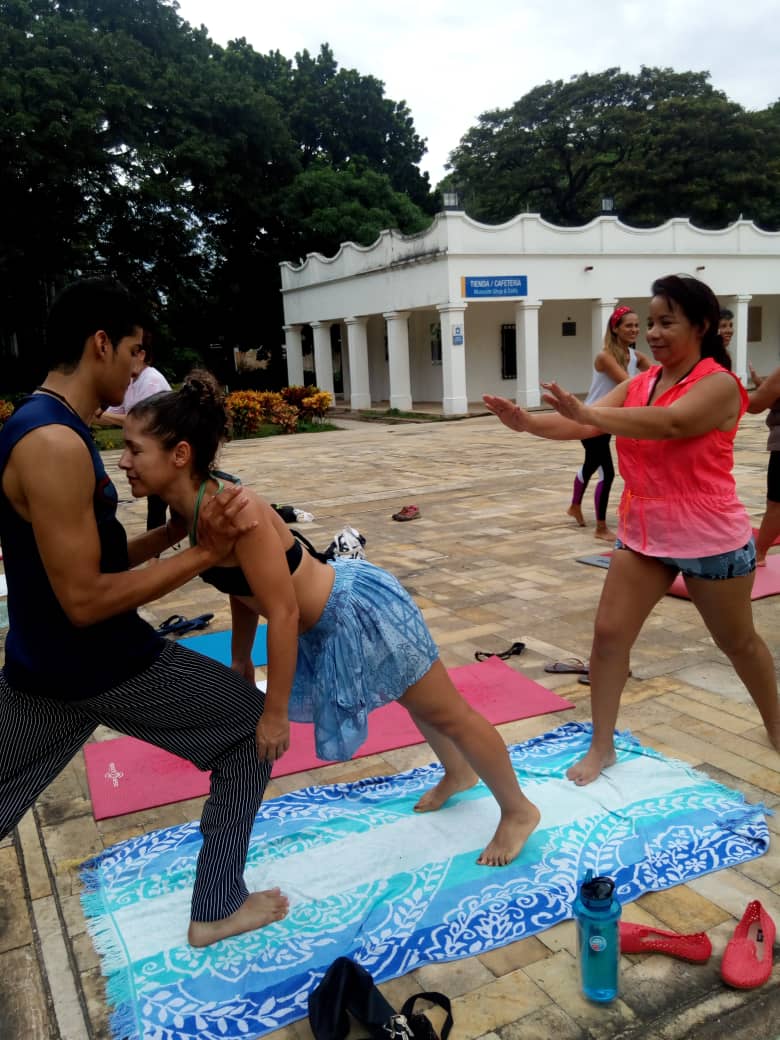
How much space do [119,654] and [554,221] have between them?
1550 inches

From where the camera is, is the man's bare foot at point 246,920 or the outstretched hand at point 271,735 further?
the man's bare foot at point 246,920

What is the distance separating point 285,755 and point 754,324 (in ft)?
97.4

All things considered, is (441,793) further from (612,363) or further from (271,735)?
(612,363)

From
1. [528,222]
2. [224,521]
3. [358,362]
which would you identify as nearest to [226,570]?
[224,521]

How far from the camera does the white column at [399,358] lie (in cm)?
2411

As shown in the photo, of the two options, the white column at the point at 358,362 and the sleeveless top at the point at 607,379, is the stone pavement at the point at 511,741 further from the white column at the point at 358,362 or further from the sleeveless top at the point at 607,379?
the white column at the point at 358,362

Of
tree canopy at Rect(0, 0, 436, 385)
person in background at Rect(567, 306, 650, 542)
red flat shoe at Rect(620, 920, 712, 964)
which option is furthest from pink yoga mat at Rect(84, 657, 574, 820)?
tree canopy at Rect(0, 0, 436, 385)

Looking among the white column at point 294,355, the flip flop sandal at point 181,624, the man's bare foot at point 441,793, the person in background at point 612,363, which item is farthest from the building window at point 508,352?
the man's bare foot at point 441,793

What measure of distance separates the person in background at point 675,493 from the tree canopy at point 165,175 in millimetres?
25601

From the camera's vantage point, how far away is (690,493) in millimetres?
2912

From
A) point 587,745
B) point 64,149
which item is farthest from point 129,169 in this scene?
point 587,745

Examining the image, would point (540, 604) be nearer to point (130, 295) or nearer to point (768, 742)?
point (768, 742)

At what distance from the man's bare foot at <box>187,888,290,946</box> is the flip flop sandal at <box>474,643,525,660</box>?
2.21 metres

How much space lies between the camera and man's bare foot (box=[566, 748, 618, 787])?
10.2 ft
